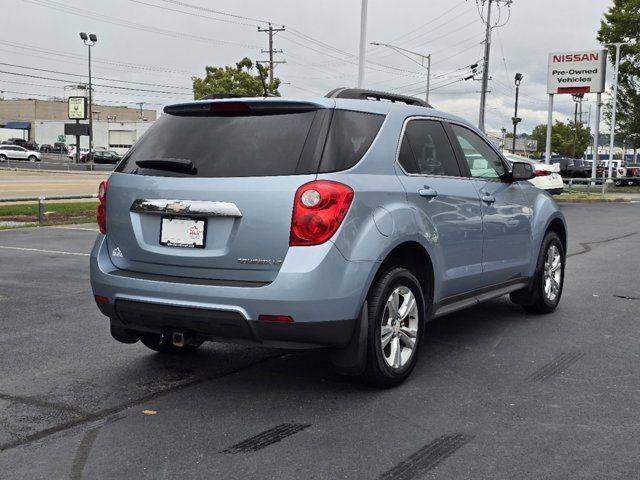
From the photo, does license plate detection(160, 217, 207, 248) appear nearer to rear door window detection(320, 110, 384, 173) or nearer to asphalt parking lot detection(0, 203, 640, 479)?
rear door window detection(320, 110, 384, 173)

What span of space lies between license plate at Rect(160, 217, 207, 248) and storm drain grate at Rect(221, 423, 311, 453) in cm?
111

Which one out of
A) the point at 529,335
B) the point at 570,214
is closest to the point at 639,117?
the point at 570,214

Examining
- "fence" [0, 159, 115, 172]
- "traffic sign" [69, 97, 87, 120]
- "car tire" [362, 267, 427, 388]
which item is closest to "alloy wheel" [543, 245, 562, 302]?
"car tire" [362, 267, 427, 388]

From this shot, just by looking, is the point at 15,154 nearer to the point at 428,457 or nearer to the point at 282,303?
the point at 282,303

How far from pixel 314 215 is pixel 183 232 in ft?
2.64

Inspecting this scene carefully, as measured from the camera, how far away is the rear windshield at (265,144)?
4.40 meters

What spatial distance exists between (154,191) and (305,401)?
154 centimetres

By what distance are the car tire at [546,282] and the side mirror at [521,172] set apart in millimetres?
800

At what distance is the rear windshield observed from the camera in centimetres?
440

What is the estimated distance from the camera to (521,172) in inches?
255

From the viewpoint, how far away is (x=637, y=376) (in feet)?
16.9

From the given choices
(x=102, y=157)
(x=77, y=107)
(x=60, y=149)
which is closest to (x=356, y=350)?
(x=102, y=157)

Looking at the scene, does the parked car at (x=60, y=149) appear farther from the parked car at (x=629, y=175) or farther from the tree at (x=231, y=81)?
the parked car at (x=629, y=175)

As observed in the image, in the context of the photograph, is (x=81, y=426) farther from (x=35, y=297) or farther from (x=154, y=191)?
(x=35, y=297)
